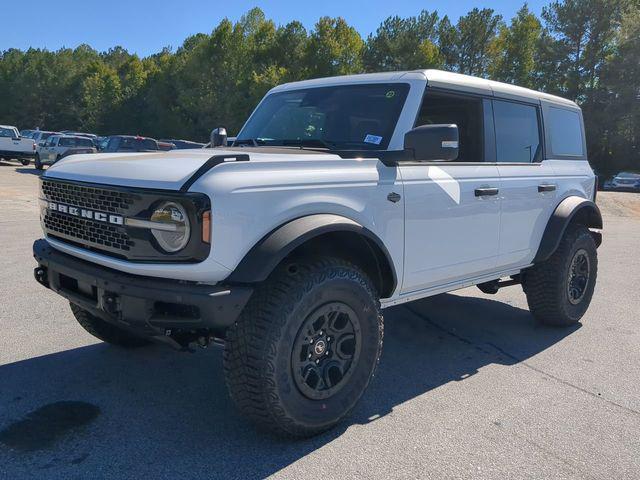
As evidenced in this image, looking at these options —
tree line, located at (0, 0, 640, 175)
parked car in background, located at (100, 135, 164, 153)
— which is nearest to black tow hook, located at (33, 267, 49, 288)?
parked car in background, located at (100, 135, 164, 153)

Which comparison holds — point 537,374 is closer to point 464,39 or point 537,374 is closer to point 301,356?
point 301,356

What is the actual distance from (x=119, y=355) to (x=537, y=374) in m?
3.05

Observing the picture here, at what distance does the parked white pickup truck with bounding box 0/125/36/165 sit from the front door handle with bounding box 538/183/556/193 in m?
28.1

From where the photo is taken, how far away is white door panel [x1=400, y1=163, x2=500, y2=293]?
12.3 feet

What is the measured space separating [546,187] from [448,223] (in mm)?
1437

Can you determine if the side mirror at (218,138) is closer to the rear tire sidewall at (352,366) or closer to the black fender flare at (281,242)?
the black fender flare at (281,242)

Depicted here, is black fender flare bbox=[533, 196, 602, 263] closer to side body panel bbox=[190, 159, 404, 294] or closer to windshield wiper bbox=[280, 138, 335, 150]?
side body panel bbox=[190, 159, 404, 294]

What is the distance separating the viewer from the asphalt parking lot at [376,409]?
117 inches

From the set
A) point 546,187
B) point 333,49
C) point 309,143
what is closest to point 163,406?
point 309,143

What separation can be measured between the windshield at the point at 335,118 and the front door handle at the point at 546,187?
163 cm

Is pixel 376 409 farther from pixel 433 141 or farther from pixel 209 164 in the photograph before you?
pixel 209 164

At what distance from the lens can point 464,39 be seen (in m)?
48.0

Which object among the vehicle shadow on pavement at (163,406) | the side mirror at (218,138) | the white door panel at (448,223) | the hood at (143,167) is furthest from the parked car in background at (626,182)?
the hood at (143,167)

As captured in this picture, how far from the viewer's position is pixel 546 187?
495 cm
